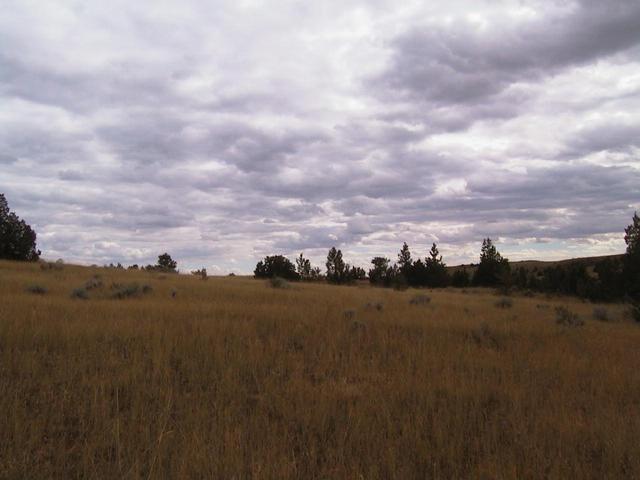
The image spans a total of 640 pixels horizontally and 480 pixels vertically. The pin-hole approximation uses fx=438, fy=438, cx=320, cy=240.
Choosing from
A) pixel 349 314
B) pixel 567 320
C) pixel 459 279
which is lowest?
pixel 567 320

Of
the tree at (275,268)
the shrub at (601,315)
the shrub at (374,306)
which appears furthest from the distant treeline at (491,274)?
the shrub at (374,306)

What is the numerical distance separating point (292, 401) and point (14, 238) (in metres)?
29.1

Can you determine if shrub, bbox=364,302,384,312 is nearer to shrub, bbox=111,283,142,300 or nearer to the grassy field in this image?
the grassy field

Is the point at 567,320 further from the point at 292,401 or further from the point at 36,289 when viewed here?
the point at 36,289

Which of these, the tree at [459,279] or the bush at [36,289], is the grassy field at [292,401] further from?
the tree at [459,279]

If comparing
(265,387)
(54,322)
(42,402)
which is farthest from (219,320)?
(42,402)

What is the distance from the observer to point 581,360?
8.02 metres

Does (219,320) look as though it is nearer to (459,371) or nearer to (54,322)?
(54,322)

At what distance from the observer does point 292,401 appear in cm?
532

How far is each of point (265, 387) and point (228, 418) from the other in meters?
1.15

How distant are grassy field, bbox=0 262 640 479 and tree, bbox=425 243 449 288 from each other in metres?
49.3

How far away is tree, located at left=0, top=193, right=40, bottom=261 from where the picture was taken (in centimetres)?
2673

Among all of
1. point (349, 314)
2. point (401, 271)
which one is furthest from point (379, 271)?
point (349, 314)

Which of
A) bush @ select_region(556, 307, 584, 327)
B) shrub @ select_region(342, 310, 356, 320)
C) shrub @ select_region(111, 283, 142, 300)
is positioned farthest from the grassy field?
bush @ select_region(556, 307, 584, 327)
